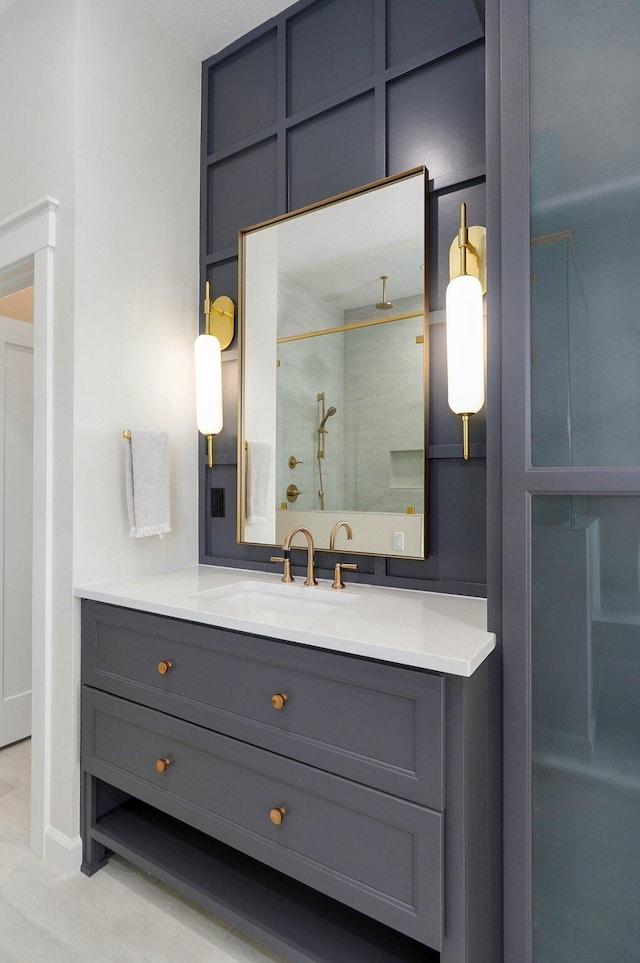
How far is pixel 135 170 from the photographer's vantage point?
200 centimetres

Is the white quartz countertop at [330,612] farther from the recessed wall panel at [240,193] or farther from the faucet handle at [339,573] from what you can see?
the recessed wall panel at [240,193]

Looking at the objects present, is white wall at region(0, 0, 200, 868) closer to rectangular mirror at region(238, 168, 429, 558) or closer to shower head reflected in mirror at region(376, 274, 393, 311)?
rectangular mirror at region(238, 168, 429, 558)

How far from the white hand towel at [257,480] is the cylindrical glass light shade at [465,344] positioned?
78 cm

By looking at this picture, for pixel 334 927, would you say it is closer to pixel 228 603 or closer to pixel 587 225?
pixel 228 603

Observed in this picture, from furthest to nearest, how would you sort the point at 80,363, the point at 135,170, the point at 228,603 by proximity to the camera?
the point at 135,170
the point at 80,363
the point at 228,603

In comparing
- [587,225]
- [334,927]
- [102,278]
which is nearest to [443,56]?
[587,225]

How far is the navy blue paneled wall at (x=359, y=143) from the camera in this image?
167 centimetres

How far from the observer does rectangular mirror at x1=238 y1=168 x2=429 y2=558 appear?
1.73m

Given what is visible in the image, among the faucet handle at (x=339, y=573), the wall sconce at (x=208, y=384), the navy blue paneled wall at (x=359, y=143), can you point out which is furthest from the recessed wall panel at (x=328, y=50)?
the faucet handle at (x=339, y=573)

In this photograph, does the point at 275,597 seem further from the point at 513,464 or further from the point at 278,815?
the point at 513,464

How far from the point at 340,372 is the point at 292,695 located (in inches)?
41.0

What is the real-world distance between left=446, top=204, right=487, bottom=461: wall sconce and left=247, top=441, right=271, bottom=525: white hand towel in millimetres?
772

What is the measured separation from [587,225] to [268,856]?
157cm

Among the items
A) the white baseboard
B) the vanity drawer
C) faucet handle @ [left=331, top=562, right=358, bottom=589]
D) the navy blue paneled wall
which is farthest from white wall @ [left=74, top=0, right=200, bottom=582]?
the white baseboard
